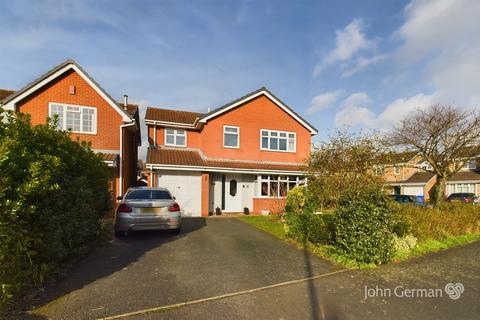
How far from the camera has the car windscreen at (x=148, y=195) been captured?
28.3 feet

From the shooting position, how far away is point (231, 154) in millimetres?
16578

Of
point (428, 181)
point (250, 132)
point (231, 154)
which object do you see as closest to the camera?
point (231, 154)

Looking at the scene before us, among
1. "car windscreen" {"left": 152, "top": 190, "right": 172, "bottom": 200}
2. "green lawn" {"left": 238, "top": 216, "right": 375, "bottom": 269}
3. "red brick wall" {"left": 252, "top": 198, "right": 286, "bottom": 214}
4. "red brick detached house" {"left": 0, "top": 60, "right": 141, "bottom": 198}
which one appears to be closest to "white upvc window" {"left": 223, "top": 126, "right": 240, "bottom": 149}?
"red brick wall" {"left": 252, "top": 198, "right": 286, "bottom": 214}

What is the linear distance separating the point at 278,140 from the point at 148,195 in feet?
36.2

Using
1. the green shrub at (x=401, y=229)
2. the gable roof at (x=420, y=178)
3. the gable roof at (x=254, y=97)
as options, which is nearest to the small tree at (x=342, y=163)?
the green shrub at (x=401, y=229)

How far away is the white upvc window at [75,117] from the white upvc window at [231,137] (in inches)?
284

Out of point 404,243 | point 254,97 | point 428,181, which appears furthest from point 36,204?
point 428,181

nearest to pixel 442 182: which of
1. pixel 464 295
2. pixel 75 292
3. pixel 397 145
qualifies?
pixel 397 145

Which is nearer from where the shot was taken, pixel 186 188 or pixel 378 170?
pixel 378 170

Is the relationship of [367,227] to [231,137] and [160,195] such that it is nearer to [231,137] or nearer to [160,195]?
[160,195]

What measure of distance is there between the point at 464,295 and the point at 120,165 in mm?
14105

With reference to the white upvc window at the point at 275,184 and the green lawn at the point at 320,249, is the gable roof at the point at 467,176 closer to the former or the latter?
the white upvc window at the point at 275,184

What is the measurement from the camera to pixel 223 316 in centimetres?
383

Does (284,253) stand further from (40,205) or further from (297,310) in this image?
(40,205)
